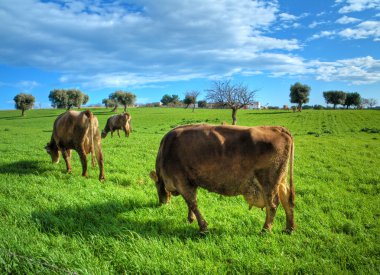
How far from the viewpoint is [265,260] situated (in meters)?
4.58

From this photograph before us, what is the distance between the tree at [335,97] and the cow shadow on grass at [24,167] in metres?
124

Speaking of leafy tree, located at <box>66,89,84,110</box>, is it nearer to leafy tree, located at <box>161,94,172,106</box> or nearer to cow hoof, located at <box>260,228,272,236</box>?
leafy tree, located at <box>161,94,172,106</box>

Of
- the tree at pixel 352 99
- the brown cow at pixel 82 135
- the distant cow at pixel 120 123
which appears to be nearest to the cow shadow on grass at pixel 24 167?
the brown cow at pixel 82 135

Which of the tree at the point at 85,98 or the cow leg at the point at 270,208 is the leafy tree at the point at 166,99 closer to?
the tree at the point at 85,98

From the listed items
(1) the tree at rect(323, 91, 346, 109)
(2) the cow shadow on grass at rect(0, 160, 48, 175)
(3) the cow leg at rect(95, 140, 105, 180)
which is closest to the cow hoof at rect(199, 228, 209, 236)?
(3) the cow leg at rect(95, 140, 105, 180)

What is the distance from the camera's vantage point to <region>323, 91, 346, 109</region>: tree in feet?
374

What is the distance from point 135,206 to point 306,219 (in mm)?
4317

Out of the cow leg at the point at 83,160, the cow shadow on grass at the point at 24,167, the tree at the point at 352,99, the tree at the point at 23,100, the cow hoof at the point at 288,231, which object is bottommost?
the cow hoof at the point at 288,231

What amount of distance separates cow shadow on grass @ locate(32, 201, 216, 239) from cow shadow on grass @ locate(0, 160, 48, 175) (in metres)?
5.14

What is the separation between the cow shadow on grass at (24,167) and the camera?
1080 cm

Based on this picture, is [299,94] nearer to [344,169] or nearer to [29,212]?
[344,169]

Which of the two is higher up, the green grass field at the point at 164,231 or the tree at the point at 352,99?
the tree at the point at 352,99

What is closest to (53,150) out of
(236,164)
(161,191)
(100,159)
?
(100,159)

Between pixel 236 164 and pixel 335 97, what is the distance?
12592 cm
